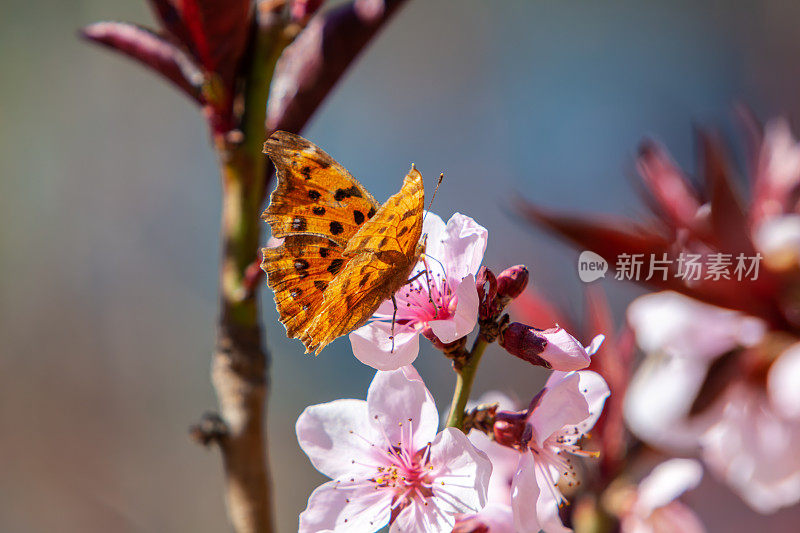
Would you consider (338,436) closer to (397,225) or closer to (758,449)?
(397,225)

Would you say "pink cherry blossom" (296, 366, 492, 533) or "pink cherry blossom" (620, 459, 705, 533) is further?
"pink cherry blossom" (620, 459, 705, 533)

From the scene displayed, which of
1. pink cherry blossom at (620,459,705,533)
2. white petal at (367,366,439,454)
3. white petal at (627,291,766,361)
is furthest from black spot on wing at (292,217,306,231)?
pink cherry blossom at (620,459,705,533)

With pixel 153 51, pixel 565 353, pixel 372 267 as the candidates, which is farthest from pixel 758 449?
pixel 153 51

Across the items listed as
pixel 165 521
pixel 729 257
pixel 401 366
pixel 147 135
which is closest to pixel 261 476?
pixel 401 366

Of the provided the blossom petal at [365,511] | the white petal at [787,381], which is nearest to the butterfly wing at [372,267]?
the blossom petal at [365,511]

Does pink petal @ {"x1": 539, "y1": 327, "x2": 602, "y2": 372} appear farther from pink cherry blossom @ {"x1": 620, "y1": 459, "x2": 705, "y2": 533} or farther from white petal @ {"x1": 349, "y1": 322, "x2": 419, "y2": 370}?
pink cherry blossom @ {"x1": 620, "y1": 459, "x2": 705, "y2": 533}

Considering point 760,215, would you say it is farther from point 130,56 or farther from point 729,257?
point 130,56
